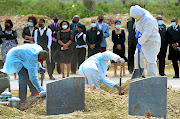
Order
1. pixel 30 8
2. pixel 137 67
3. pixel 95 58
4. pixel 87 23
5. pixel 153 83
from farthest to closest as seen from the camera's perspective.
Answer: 1. pixel 30 8
2. pixel 87 23
3. pixel 137 67
4. pixel 95 58
5. pixel 153 83

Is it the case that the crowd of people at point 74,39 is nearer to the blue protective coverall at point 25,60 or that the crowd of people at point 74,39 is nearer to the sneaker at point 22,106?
the blue protective coverall at point 25,60

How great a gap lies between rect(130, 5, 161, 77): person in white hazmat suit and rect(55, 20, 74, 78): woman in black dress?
11.6 ft

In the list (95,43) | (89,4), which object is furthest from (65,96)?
(89,4)

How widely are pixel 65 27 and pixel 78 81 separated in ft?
20.9

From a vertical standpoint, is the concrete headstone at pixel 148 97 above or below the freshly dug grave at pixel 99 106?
above

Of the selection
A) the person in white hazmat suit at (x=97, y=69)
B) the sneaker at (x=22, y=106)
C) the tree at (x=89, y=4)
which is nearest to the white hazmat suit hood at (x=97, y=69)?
the person in white hazmat suit at (x=97, y=69)

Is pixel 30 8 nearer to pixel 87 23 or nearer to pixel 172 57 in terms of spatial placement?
pixel 87 23

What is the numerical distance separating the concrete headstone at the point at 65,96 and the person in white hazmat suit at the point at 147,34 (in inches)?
135

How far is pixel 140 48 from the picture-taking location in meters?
11.7

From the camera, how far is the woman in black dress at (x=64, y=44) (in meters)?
14.5

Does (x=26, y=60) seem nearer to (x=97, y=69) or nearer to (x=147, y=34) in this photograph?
(x=97, y=69)

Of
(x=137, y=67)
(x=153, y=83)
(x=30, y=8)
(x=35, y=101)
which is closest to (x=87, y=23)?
(x=30, y=8)

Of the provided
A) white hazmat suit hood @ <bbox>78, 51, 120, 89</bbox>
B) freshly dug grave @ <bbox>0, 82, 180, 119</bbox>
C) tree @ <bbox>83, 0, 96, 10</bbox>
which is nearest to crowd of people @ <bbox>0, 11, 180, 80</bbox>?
white hazmat suit hood @ <bbox>78, 51, 120, 89</bbox>

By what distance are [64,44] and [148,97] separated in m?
7.69
